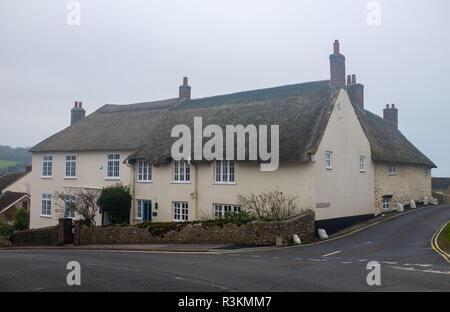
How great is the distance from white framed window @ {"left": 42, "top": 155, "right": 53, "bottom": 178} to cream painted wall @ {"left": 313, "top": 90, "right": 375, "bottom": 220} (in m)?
22.8

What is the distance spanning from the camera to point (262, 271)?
11.3 metres

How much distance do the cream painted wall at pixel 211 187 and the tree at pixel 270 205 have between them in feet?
0.91

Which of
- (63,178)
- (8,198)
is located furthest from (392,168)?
(8,198)

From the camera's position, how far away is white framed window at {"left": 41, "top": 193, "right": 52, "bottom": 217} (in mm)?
32444

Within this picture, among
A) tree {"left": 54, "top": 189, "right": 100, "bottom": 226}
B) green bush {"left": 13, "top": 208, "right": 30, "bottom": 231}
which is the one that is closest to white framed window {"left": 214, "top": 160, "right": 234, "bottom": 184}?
tree {"left": 54, "top": 189, "right": 100, "bottom": 226}

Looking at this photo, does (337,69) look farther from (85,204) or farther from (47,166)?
(47,166)

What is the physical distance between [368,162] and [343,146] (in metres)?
3.50

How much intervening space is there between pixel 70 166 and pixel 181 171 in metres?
11.6

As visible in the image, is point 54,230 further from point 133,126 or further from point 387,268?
point 387,268

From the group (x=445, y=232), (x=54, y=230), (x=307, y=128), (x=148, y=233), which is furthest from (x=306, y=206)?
(x=54, y=230)

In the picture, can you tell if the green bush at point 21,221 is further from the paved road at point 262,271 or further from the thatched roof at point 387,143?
the thatched roof at point 387,143

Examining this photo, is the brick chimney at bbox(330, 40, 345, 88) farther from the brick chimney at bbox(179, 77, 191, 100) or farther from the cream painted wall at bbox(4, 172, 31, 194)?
the cream painted wall at bbox(4, 172, 31, 194)

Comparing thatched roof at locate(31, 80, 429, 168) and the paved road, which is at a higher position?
thatched roof at locate(31, 80, 429, 168)
